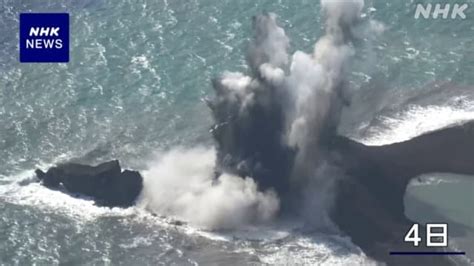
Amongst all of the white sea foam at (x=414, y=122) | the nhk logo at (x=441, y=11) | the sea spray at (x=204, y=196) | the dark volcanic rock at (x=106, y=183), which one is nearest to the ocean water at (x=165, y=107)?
the white sea foam at (x=414, y=122)

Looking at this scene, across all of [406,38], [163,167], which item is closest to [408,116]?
[406,38]

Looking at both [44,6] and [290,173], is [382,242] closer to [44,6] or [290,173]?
[290,173]

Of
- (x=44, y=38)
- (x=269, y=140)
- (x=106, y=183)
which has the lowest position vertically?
(x=106, y=183)

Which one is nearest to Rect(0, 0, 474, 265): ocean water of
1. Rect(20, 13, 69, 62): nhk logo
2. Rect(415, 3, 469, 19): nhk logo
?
Rect(415, 3, 469, 19): nhk logo

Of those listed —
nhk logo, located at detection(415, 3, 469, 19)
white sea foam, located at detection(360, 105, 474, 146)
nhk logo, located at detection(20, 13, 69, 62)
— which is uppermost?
nhk logo, located at detection(415, 3, 469, 19)

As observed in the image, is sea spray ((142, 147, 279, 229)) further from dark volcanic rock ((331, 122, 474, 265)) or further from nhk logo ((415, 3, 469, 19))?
nhk logo ((415, 3, 469, 19))

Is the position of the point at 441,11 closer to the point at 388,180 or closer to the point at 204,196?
the point at 388,180

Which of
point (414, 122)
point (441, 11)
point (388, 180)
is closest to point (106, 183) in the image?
point (388, 180)

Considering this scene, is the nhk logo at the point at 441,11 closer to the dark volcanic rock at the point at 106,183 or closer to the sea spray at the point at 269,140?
the sea spray at the point at 269,140
